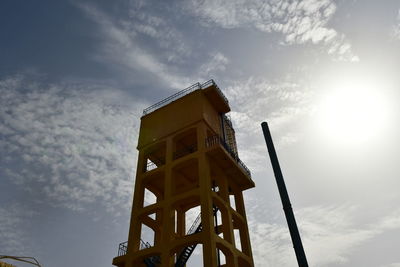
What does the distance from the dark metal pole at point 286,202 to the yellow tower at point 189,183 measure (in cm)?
341

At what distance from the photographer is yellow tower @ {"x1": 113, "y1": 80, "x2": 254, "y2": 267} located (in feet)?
72.5

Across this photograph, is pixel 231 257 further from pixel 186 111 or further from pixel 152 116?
pixel 152 116

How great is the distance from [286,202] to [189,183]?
10.5 meters

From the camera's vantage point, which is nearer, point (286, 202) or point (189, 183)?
point (286, 202)

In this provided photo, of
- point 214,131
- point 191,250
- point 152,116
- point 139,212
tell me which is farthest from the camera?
point 152,116

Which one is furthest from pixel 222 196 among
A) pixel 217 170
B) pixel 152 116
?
pixel 152 116

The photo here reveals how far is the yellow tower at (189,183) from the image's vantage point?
72.5 feet

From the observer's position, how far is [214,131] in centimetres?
2886

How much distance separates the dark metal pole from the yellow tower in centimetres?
341

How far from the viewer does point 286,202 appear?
22.1 metres

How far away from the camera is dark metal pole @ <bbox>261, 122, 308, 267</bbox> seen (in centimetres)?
1964

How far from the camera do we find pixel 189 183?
2989 cm

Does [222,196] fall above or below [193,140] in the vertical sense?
below

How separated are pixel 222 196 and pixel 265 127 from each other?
6814mm
